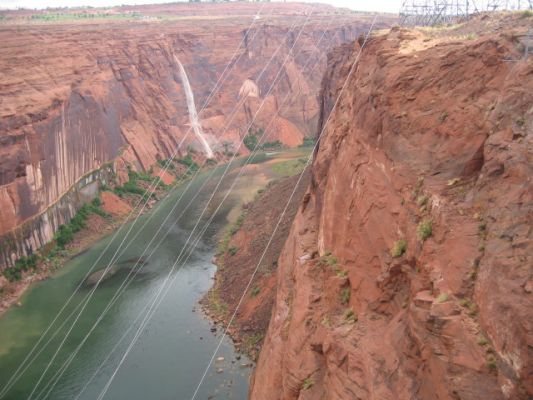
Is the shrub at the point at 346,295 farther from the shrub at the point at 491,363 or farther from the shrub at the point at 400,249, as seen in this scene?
the shrub at the point at 491,363

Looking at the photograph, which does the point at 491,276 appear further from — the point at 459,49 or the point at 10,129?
the point at 10,129

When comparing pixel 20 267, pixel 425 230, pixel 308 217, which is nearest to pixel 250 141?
pixel 20 267

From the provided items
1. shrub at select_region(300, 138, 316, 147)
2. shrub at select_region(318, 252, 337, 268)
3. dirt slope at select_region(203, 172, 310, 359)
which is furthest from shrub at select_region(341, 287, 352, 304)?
shrub at select_region(300, 138, 316, 147)

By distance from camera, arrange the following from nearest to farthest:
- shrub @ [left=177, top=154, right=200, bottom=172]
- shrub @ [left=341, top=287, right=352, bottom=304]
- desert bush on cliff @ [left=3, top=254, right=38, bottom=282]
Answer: shrub @ [left=341, top=287, right=352, bottom=304] < desert bush on cliff @ [left=3, top=254, right=38, bottom=282] < shrub @ [left=177, top=154, right=200, bottom=172]

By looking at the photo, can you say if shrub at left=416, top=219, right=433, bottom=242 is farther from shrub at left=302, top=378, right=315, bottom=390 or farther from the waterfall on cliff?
the waterfall on cliff

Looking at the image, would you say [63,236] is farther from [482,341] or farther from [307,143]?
[307,143]

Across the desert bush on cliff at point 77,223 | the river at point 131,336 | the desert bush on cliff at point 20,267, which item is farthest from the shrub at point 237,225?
the desert bush on cliff at point 20,267
